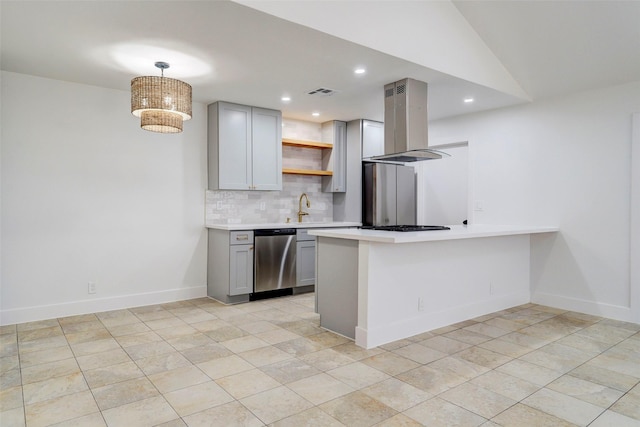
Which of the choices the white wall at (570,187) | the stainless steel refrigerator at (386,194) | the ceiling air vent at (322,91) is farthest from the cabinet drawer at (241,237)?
the white wall at (570,187)

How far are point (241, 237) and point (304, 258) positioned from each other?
3.04 ft

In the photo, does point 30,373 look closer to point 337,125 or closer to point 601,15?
point 337,125

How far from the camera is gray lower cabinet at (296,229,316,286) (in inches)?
201

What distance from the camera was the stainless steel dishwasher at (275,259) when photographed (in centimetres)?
479

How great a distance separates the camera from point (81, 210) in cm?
420

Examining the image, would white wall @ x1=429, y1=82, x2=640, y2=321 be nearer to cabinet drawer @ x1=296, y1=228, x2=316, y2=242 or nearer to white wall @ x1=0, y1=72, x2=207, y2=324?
cabinet drawer @ x1=296, y1=228, x2=316, y2=242

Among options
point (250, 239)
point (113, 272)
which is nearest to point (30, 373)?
point (113, 272)

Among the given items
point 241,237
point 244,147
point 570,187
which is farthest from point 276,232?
point 570,187

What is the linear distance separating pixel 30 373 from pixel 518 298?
4759mm

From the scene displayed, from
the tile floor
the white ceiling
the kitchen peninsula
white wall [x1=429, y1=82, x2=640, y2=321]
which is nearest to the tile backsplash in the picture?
the white ceiling

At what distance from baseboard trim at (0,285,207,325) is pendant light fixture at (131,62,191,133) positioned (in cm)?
203

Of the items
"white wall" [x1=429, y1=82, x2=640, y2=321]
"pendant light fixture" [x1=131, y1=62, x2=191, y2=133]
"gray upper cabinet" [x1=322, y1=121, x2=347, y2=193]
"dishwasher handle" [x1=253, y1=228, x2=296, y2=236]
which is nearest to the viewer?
"pendant light fixture" [x1=131, y1=62, x2=191, y2=133]

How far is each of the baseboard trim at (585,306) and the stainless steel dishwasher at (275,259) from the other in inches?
118

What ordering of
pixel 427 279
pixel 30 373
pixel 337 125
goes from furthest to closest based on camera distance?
pixel 337 125 → pixel 427 279 → pixel 30 373
